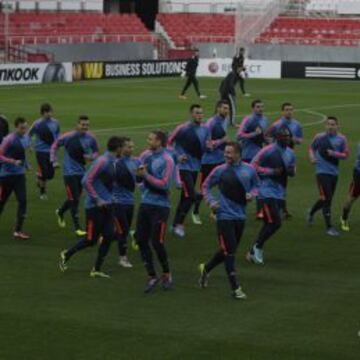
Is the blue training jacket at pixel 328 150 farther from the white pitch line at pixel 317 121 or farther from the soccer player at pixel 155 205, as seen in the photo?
the white pitch line at pixel 317 121

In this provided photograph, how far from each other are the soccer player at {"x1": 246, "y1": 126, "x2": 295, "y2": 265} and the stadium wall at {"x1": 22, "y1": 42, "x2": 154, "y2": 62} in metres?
45.5

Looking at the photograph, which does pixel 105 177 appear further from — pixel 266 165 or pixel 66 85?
pixel 66 85

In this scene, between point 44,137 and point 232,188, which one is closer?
point 232,188

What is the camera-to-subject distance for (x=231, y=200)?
15.4 metres

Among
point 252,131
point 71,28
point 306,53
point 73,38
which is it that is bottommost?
point 252,131

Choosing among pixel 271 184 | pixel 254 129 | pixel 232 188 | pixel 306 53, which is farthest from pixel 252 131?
pixel 306 53

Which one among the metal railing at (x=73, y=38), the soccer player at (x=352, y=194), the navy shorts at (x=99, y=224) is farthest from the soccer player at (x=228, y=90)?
the metal railing at (x=73, y=38)

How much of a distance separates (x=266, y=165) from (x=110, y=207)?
9.07 feet

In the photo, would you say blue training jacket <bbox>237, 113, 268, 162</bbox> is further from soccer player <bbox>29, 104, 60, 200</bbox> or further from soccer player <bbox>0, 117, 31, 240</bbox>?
soccer player <bbox>0, 117, 31, 240</bbox>

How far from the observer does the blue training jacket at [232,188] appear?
50.6ft

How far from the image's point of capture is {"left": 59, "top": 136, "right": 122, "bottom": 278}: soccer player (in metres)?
Result: 16.5

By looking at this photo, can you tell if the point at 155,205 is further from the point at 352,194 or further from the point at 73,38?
the point at 73,38

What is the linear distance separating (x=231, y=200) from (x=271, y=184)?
274cm

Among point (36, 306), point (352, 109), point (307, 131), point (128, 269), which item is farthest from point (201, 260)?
point (352, 109)
